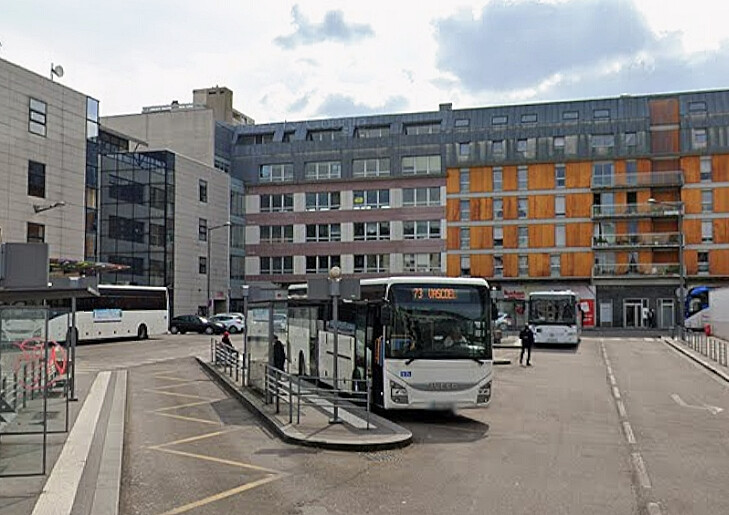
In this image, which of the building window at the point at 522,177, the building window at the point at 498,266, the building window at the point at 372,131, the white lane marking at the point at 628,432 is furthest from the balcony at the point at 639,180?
the white lane marking at the point at 628,432

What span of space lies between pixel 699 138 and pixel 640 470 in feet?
197

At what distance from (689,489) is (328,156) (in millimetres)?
65414

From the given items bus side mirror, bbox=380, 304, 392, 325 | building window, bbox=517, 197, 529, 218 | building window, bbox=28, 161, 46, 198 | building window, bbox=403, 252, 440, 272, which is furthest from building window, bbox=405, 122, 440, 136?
bus side mirror, bbox=380, 304, 392, 325

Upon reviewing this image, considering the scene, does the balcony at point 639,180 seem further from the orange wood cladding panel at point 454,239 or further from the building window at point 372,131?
the building window at point 372,131

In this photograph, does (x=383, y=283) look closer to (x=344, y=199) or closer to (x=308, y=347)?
(x=308, y=347)

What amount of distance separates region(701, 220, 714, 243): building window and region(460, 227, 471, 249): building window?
61.0 feet

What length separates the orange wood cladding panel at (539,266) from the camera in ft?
223

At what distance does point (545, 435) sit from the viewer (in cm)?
1493

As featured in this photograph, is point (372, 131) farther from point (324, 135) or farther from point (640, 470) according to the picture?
point (640, 470)

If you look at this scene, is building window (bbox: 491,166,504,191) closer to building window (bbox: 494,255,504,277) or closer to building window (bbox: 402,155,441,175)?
building window (bbox: 402,155,441,175)

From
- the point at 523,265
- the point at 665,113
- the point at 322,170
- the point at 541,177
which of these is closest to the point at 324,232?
the point at 322,170

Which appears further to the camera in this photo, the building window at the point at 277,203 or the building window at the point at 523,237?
the building window at the point at 277,203

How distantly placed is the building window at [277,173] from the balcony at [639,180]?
88.4 feet

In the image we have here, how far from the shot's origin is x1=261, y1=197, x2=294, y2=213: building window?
246 feet
